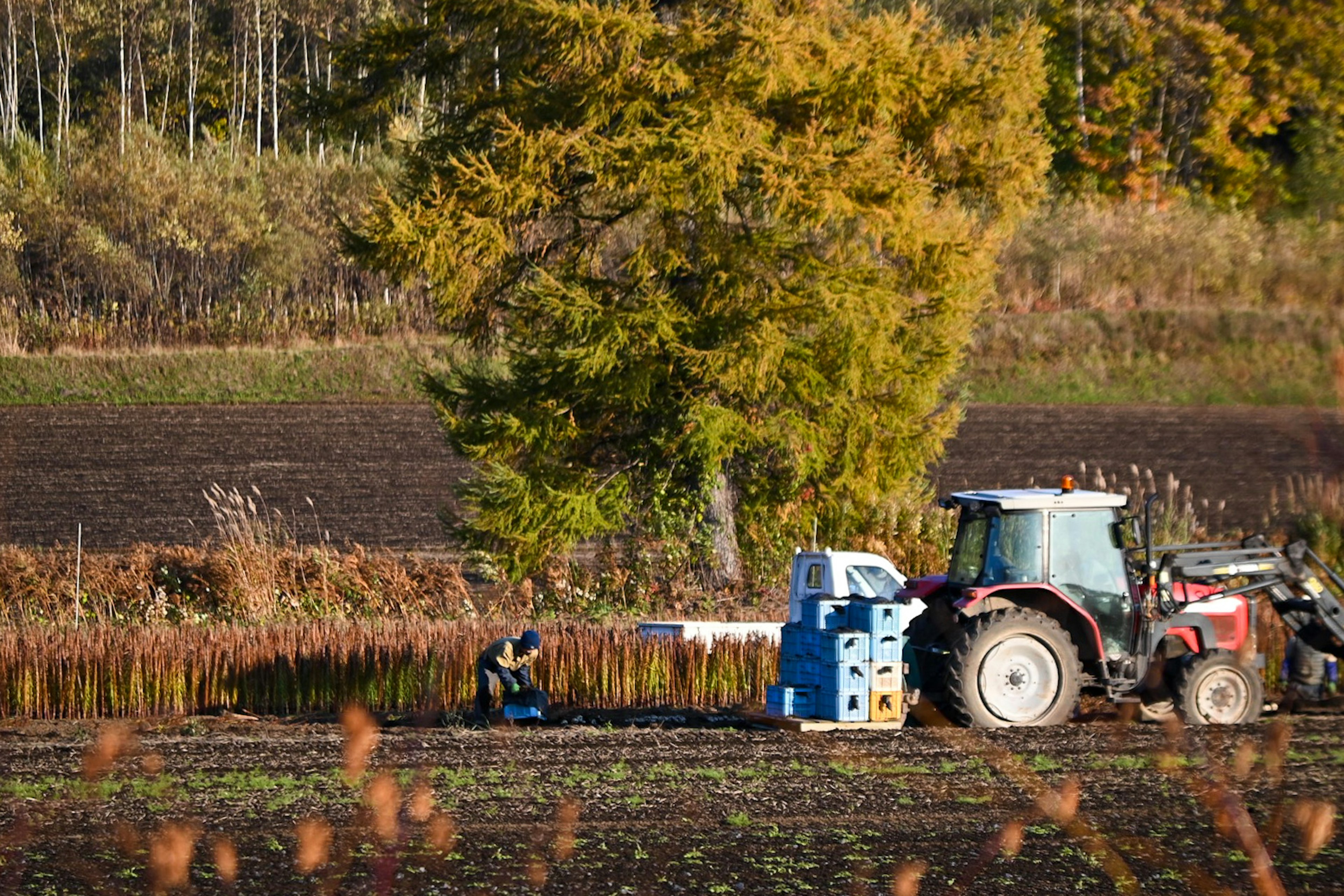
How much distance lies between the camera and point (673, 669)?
555 inches

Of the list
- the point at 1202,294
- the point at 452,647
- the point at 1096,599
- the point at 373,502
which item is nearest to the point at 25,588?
the point at 452,647

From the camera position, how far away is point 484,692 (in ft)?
40.9

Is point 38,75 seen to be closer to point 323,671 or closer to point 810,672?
point 323,671

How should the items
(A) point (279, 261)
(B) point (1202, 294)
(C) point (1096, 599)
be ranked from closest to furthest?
(C) point (1096, 599) < (B) point (1202, 294) < (A) point (279, 261)

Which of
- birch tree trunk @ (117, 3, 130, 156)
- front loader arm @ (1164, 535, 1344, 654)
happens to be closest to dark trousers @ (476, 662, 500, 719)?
front loader arm @ (1164, 535, 1344, 654)

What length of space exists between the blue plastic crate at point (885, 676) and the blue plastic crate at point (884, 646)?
5 centimetres

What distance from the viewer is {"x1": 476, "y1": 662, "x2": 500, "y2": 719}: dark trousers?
12469 millimetres

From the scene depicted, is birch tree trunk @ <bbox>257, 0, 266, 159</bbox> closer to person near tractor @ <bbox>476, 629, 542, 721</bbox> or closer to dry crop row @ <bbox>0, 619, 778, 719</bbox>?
dry crop row @ <bbox>0, 619, 778, 719</bbox>

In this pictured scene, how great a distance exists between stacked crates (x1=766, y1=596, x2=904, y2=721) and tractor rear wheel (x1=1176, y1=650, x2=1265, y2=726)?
7.22 ft

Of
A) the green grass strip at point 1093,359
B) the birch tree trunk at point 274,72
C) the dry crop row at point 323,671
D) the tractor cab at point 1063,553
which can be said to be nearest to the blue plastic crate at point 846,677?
the tractor cab at point 1063,553

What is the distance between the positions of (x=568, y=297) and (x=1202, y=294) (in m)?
18.8

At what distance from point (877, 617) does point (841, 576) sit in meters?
3.57

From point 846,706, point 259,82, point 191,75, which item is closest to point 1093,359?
point 259,82

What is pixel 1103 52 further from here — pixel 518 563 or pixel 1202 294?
pixel 518 563
